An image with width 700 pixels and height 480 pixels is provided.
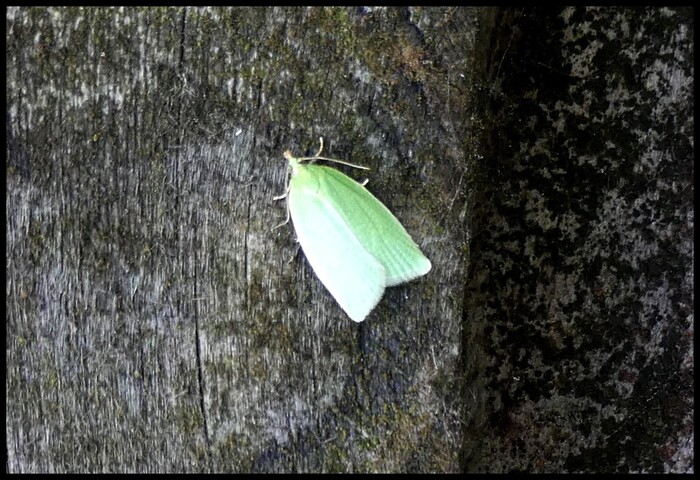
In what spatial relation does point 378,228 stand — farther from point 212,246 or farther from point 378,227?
point 212,246

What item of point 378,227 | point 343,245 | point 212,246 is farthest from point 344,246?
point 212,246

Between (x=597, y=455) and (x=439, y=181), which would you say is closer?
(x=439, y=181)

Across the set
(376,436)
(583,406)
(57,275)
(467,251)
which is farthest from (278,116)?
(583,406)

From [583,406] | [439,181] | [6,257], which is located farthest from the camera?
[583,406]
